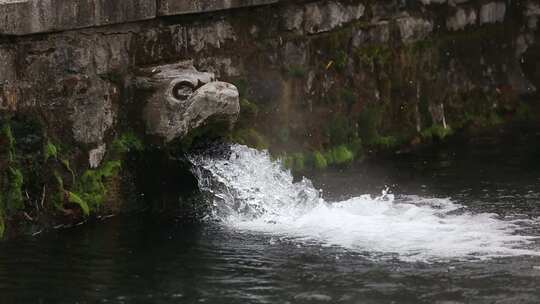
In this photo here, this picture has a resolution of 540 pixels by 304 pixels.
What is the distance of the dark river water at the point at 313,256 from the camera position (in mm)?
13062

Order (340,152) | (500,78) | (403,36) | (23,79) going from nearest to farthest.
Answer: (23,79) < (340,152) < (403,36) < (500,78)

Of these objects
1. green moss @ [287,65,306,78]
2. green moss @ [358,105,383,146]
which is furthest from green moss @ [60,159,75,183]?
green moss @ [358,105,383,146]

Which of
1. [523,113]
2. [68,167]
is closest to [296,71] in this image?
[68,167]

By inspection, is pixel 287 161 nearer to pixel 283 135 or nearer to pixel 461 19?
pixel 283 135

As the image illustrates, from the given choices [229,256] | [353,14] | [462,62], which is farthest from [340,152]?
[229,256]

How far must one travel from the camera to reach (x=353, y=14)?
1977 centimetres

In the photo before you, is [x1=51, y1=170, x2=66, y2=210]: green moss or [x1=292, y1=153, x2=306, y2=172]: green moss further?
[x1=292, y1=153, x2=306, y2=172]: green moss

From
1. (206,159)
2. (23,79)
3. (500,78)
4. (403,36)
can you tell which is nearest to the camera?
(23,79)

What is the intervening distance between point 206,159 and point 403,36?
15.7 feet

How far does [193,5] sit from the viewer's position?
55.7 ft

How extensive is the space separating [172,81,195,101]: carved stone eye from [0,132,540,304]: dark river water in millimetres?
1345

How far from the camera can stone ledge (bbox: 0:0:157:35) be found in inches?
590

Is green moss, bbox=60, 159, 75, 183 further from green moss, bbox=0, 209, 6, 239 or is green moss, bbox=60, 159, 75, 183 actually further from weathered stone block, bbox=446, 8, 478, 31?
A: weathered stone block, bbox=446, 8, 478, 31

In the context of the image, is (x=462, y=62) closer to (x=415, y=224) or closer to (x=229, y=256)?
(x=415, y=224)
